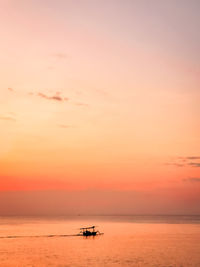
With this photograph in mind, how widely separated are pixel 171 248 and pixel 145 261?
69.2 feet

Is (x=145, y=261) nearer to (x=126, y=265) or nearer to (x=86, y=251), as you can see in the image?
(x=126, y=265)

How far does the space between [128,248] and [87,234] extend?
128ft

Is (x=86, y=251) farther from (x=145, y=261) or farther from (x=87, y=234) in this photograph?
(x=87, y=234)

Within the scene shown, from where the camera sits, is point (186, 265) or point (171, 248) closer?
point (186, 265)

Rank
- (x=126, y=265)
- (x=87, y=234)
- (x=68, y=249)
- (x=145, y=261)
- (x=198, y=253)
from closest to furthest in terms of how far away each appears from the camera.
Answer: (x=126, y=265) → (x=145, y=261) → (x=198, y=253) → (x=68, y=249) → (x=87, y=234)

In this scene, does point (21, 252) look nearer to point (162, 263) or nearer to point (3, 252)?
point (3, 252)

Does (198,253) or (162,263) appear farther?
(198,253)

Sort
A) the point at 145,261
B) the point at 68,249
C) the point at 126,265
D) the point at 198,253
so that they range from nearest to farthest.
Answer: the point at 126,265 < the point at 145,261 < the point at 198,253 < the point at 68,249

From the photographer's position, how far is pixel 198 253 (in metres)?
74.1

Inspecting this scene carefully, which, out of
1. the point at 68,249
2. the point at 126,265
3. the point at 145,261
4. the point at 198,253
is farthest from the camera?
the point at 68,249

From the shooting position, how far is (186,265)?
59719mm

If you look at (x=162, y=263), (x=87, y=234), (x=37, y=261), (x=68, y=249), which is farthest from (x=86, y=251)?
(x=87, y=234)

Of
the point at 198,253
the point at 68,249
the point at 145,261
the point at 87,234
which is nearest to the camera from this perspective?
the point at 145,261

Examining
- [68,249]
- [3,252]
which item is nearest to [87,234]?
[68,249]
